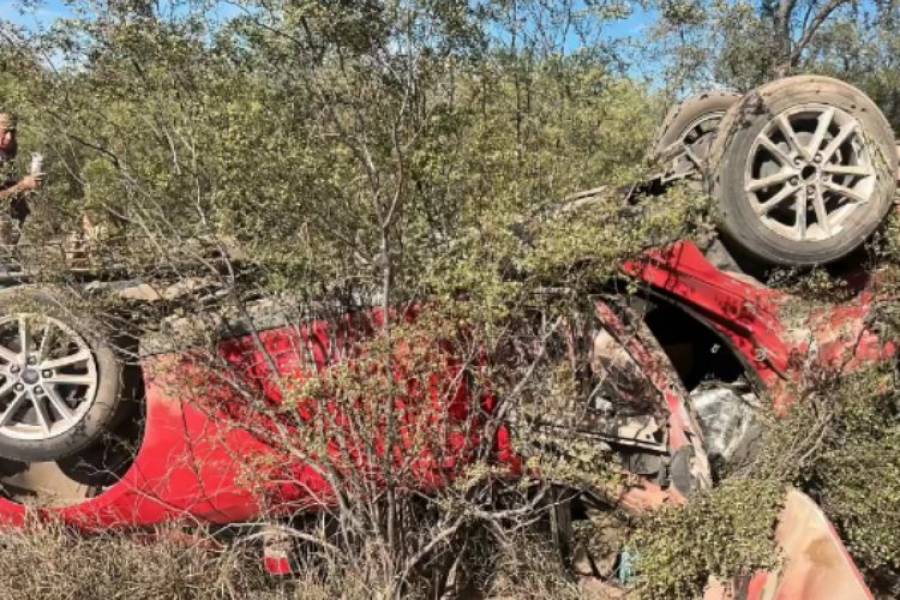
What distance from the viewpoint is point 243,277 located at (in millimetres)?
3965

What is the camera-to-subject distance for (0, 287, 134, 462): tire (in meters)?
4.13

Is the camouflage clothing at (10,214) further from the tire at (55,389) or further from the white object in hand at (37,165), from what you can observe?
the tire at (55,389)

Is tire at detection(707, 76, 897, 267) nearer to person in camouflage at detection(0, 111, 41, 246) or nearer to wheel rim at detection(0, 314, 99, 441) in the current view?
wheel rim at detection(0, 314, 99, 441)

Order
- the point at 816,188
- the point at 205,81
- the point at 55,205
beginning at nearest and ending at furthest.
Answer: the point at 205,81 → the point at 55,205 → the point at 816,188

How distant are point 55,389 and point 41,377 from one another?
8 centimetres

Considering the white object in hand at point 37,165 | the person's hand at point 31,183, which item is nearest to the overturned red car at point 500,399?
the person's hand at point 31,183

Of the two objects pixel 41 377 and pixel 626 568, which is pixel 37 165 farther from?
pixel 626 568

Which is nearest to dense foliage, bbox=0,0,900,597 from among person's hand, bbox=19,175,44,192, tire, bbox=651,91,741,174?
person's hand, bbox=19,175,44,192

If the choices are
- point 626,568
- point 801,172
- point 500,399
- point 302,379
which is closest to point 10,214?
point 302,379

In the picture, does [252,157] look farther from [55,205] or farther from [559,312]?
[559,312]

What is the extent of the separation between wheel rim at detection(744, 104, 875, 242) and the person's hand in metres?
3.45

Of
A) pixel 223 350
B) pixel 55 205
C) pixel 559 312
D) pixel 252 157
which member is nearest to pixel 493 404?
pixel 559 312

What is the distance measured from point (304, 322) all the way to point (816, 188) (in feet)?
8.71

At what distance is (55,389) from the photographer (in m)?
4.19
